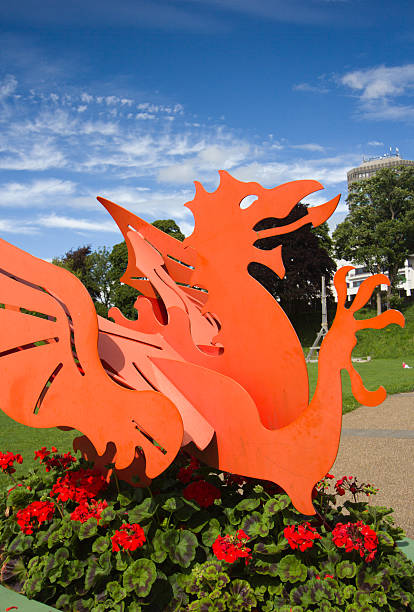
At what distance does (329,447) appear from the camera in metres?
3.26

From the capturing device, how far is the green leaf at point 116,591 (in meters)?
3.04

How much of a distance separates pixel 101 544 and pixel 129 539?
0.35 meters

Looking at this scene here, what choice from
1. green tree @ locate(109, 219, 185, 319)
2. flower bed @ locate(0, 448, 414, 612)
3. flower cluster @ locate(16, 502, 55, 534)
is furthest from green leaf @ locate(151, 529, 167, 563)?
green tree @ locate(109, 219, 185, 319)

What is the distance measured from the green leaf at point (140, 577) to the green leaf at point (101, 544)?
0.23 metres

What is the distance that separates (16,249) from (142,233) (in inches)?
52.9

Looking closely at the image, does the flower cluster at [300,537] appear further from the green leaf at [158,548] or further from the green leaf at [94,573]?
the green leaf at [94,573]

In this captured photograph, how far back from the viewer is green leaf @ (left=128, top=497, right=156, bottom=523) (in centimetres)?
330

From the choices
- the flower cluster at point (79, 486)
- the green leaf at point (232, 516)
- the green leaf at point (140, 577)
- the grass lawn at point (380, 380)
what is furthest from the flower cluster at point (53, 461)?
the grass lawn at point (380, 380)

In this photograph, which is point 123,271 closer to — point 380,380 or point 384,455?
point 380,380

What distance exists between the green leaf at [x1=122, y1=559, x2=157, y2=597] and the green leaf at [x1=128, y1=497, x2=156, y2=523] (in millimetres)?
259

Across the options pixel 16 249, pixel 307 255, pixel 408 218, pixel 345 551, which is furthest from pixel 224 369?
pixel 408 218

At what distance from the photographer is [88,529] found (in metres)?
3.35

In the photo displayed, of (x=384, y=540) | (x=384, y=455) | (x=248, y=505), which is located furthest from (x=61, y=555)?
(x=384, y=455)

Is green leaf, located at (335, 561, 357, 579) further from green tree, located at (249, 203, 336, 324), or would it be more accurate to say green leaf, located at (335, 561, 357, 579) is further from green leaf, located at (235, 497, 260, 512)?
green tree, located at (249, 203, 336, 324)
